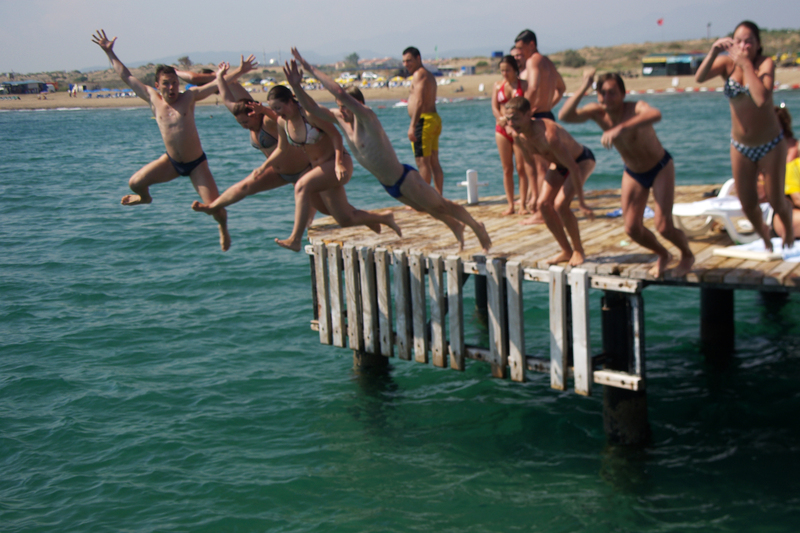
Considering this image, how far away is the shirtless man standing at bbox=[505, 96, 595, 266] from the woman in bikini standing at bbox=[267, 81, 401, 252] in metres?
1.94

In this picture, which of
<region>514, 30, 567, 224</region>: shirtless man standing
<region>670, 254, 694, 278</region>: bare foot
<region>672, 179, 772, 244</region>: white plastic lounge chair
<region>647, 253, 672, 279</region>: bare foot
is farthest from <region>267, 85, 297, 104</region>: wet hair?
<region>672, 179, 772, 244</region>: white plastic lounge chair

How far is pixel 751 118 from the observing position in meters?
6.94

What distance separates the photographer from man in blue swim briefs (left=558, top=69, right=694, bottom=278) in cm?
682

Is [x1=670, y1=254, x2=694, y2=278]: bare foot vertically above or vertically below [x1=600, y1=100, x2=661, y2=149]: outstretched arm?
below

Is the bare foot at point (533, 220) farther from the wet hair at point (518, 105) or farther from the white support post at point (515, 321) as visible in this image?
the wet hair at point (518, 105)

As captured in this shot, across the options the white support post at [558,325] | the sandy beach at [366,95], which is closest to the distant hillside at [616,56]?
the sandy beach at [366,95]

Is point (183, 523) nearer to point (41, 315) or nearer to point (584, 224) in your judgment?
point (584, 224)

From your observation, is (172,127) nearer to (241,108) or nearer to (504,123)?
(241,108)

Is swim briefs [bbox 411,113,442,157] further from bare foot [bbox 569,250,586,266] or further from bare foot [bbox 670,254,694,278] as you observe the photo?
bare foot [bbox 670,254,694,278]

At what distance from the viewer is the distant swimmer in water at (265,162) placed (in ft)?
28.0

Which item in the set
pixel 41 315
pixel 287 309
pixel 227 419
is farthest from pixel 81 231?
pixel 227 419

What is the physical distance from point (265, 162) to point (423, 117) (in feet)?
12.4

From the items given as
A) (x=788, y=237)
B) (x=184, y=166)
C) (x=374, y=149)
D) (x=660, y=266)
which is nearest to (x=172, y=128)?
(x=184, y=166)

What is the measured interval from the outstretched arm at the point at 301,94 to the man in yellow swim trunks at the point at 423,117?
3727mm
